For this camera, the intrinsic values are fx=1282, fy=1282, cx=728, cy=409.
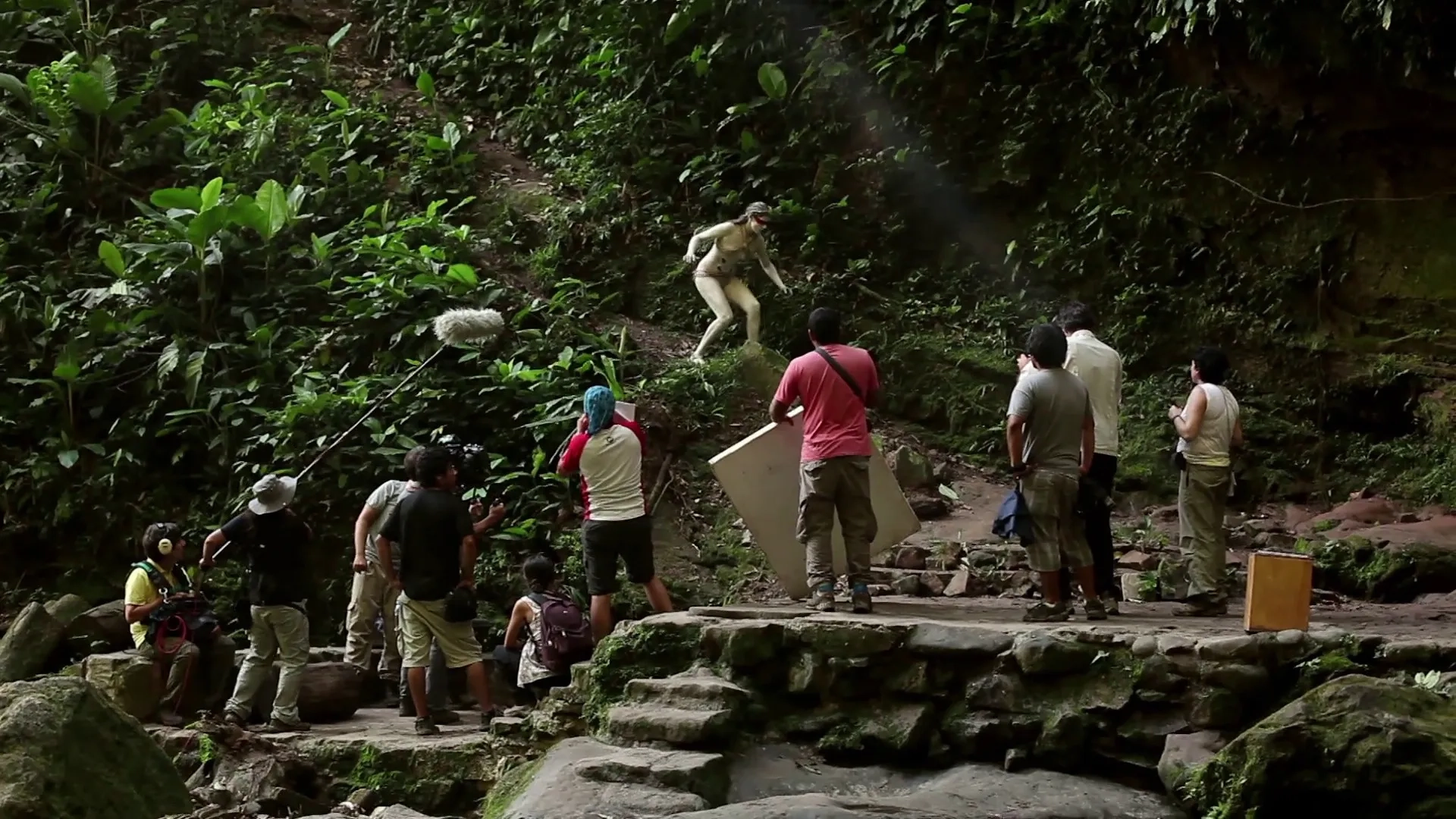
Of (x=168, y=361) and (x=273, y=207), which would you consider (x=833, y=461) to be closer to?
(x=168, y=361)

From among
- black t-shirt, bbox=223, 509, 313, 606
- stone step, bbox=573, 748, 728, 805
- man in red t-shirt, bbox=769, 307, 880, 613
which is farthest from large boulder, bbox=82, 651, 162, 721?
man in red t-shirt, bbox=769, 307, 880, 613

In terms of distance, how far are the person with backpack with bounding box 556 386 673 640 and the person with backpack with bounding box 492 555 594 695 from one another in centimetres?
19

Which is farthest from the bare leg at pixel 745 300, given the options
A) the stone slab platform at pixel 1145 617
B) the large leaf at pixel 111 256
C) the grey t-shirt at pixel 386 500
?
the large leaf at pixel 111 256

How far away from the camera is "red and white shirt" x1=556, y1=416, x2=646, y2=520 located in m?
7.42

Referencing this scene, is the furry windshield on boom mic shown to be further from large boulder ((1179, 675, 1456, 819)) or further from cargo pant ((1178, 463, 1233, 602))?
large boulder ((1179, 675, 1456, 819))

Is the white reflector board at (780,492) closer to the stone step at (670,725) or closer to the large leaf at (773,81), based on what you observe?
the stone step at (670,725)

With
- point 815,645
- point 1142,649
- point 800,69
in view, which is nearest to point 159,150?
point 800,69

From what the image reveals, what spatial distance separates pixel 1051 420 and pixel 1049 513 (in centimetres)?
47

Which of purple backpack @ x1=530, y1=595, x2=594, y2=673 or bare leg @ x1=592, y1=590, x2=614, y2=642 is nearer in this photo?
bare leg @ x1=592, y1=590, x2=614, y2=642

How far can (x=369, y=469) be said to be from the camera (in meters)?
11.1

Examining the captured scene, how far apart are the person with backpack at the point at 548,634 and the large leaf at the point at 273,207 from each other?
258 inches

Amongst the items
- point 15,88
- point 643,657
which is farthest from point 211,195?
point 643,657

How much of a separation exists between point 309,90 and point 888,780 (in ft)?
47.2

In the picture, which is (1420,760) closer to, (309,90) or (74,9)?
(309,90)
